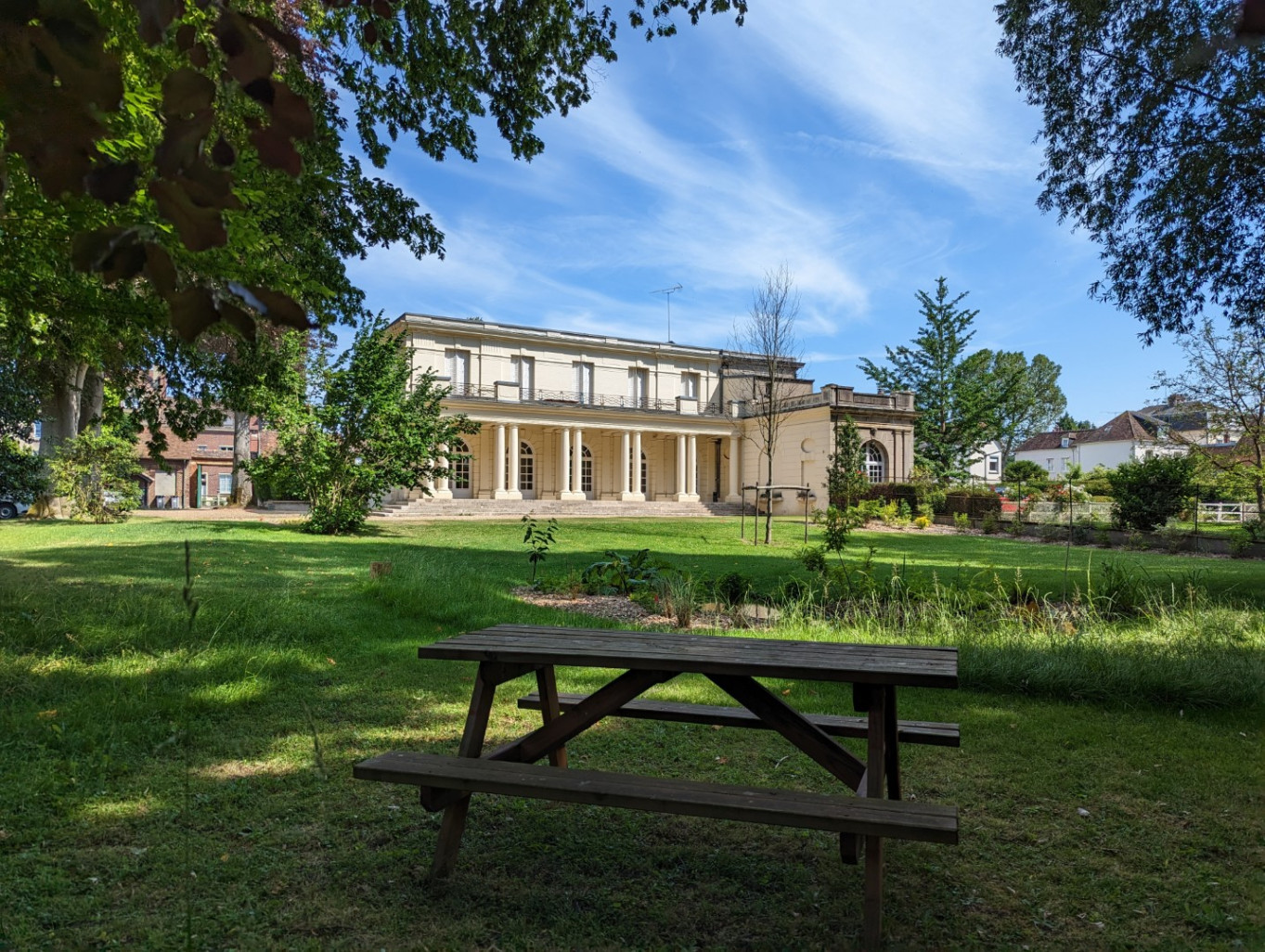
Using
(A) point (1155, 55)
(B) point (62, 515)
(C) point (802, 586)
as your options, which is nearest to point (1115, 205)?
(A) point (1155, 55)

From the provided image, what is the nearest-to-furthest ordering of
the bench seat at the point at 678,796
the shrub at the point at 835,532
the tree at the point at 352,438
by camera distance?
1. the bench seat at the point at 678,796
2. the shrub at the point at 835,532
3. the tree at the point at 352,438

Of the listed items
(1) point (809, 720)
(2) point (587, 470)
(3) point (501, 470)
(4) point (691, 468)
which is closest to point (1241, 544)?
(1) point (809, 720)

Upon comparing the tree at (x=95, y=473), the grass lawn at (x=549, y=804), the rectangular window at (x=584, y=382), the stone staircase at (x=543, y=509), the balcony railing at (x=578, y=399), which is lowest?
the grass lawn at (x=549, y=804)

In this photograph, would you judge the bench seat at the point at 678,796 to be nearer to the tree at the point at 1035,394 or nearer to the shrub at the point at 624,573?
the shrub at the point at 624,573

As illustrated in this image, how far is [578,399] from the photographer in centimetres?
3938

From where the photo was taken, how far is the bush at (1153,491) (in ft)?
65.0

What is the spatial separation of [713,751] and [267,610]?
396cm

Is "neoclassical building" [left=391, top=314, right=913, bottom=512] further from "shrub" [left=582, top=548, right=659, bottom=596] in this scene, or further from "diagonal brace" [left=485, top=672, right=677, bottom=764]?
"diagonal brace" [left=485, top=672, right=677, bottom=764]

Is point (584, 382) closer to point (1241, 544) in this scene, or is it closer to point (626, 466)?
point (626, 466)

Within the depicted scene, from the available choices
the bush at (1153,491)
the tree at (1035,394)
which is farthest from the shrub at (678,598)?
the tree at (1035,394)

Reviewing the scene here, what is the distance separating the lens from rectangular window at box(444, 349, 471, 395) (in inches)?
1426

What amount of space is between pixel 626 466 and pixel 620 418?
7.86 ft

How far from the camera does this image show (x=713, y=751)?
157 inches

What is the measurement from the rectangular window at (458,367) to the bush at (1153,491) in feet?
84.8
